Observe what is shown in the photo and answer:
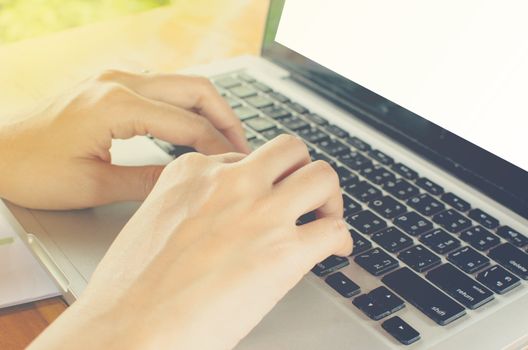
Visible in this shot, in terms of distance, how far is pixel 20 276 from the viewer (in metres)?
0.57

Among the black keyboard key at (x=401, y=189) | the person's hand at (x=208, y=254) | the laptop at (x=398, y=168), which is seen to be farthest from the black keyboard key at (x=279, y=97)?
the person's hand at (x=208, y=254)

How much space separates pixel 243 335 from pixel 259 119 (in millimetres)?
380

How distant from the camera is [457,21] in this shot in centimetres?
65

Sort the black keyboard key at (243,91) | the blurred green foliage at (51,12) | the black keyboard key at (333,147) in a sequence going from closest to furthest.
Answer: the black keyboard key at (333,147) → the black keyboard key at (243,91) → the blurred green foliage at (51,12)

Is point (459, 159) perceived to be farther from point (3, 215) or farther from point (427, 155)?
point (3, 215)

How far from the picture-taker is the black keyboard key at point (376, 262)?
21.9 inches

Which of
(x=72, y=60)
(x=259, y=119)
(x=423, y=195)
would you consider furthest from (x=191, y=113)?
(x=72, y=60)

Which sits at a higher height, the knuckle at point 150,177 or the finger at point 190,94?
the finger at point 190,94

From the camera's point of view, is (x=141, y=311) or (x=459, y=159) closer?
(x=141, y=311)

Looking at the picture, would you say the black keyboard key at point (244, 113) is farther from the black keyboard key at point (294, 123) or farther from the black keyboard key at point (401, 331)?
the black keyboard key at point (401, 331)

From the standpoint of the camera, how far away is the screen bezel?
0.64 metres

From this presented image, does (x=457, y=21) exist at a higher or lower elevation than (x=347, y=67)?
higher

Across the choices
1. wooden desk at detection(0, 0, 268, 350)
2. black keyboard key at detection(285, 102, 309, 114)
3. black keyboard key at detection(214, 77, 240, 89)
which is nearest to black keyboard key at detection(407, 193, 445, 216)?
black keyboard key at detection(285, 102, 309, 114)

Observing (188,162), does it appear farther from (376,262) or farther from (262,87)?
(262,87)
